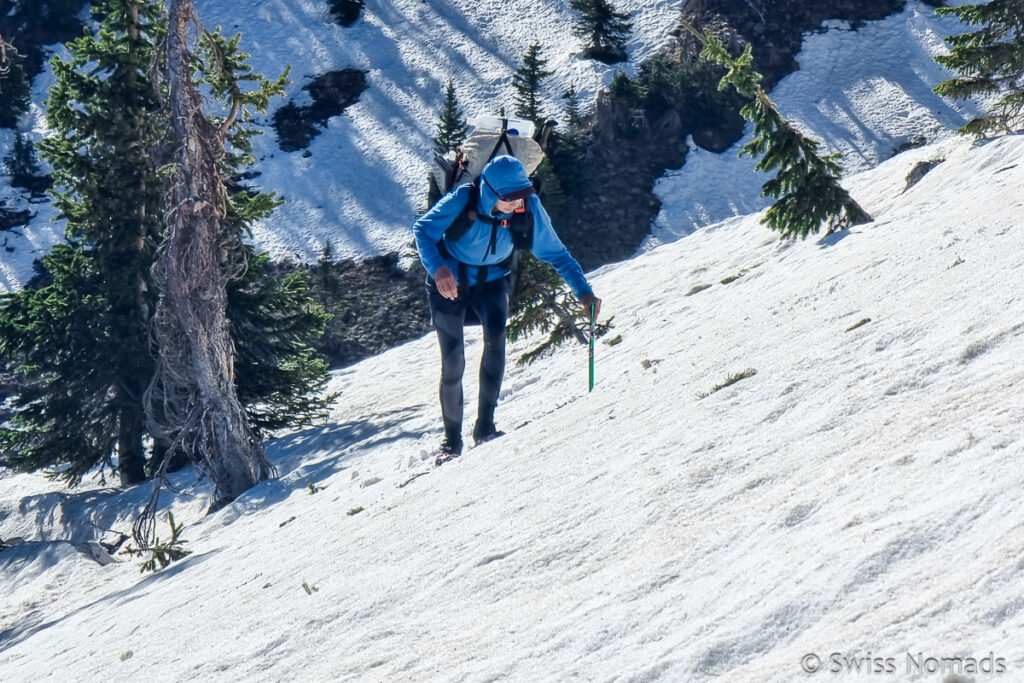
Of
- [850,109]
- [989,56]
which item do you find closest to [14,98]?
[850,109]

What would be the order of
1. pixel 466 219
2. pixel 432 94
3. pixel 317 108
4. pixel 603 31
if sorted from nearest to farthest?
pixel 466 219
pixel 603 31
pixel 432 94
pixel 317 108

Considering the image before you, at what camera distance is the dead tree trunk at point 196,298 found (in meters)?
12.8

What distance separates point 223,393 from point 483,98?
27.9m

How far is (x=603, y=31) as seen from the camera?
38.2 metres

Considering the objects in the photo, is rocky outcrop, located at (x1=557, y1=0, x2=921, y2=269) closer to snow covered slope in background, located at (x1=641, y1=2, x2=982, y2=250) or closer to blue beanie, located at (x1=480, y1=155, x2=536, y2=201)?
snow covered slope in background, located at (x1=641, y1=2, x2=982, y2=250)

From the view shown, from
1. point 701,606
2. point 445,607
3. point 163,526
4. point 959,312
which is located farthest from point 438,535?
point 163,526

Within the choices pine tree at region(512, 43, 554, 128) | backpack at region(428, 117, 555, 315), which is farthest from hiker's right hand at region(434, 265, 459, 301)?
pine tree at region(512, 43, 554, 128)

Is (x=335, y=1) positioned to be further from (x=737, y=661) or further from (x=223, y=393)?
(x=737, y=661)

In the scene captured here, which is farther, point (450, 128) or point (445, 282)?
point (450, 128)

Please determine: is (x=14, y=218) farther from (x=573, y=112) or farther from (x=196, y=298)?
(x=196, y=298)

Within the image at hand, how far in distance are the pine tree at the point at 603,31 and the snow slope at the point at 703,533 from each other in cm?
3013

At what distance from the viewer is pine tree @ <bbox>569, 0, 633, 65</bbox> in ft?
124

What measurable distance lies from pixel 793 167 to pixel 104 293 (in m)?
11.3

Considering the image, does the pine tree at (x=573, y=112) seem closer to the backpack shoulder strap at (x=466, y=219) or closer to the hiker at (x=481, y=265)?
the hiker at (x=481, y=265)
